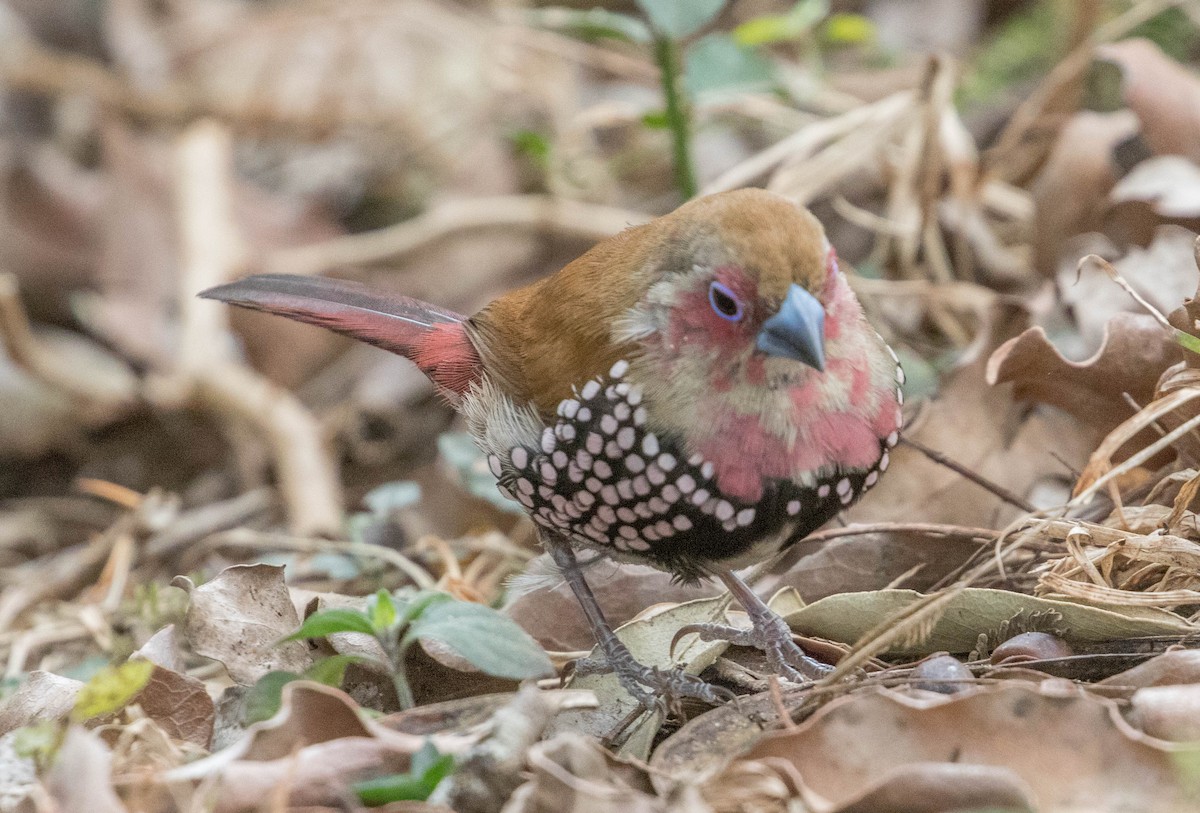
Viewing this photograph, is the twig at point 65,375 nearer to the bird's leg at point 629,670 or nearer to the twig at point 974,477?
Result: the bird's leg at point 629,670

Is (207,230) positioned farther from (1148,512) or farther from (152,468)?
(1148,512)

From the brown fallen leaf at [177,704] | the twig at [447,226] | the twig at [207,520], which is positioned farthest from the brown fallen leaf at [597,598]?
the twig at [447,226]

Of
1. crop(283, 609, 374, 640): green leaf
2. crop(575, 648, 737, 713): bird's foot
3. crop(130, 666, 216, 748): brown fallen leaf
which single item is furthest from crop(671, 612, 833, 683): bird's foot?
crop(130, 666, 216, 748): brown fallen leaf

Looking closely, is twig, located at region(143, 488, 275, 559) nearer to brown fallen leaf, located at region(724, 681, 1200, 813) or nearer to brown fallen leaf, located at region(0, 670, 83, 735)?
brown fallen leaf, located at region(0, 670, 83, 735)

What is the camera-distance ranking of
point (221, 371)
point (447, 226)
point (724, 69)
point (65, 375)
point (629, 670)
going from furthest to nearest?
point (447, 226) < point (65, 375) < point (221, 371) < point (724, 69) < point (629, 670)

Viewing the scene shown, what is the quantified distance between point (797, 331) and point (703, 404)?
26 centimetres

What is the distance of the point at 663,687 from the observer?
2498mm

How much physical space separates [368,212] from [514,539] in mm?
3333

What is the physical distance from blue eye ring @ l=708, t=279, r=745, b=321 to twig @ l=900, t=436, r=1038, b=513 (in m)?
0.87

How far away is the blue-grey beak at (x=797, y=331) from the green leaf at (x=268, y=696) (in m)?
0.99

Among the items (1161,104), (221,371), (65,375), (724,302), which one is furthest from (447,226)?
(724,302)

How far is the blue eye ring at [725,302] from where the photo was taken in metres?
2.34

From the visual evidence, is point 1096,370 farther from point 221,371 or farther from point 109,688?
point 221,371

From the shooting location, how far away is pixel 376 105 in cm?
658
